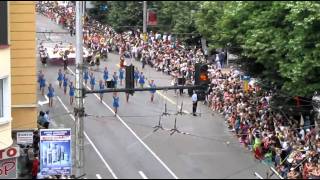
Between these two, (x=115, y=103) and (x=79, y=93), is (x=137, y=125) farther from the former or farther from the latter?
(x=79, y=93)

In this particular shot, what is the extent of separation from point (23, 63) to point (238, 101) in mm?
13261

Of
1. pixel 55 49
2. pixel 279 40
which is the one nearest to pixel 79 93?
pixel 279 40

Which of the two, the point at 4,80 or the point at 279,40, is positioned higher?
the point at 279,40

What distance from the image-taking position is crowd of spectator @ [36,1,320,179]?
93.7ft

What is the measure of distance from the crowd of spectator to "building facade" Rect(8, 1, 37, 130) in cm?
824

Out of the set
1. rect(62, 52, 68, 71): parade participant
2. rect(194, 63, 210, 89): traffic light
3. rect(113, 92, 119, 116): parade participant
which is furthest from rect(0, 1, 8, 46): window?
rect(62, 52, 68, 71): parade participant

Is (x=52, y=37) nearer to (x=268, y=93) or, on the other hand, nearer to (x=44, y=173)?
(x=268, y=93)

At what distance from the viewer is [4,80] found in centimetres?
2656

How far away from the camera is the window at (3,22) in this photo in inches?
1016

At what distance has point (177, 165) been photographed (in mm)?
16672

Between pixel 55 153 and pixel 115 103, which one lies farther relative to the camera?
pixel 115 103

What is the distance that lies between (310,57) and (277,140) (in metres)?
5.19

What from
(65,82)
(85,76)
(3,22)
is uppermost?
(3,22)

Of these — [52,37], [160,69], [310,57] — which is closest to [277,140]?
[310,57]
